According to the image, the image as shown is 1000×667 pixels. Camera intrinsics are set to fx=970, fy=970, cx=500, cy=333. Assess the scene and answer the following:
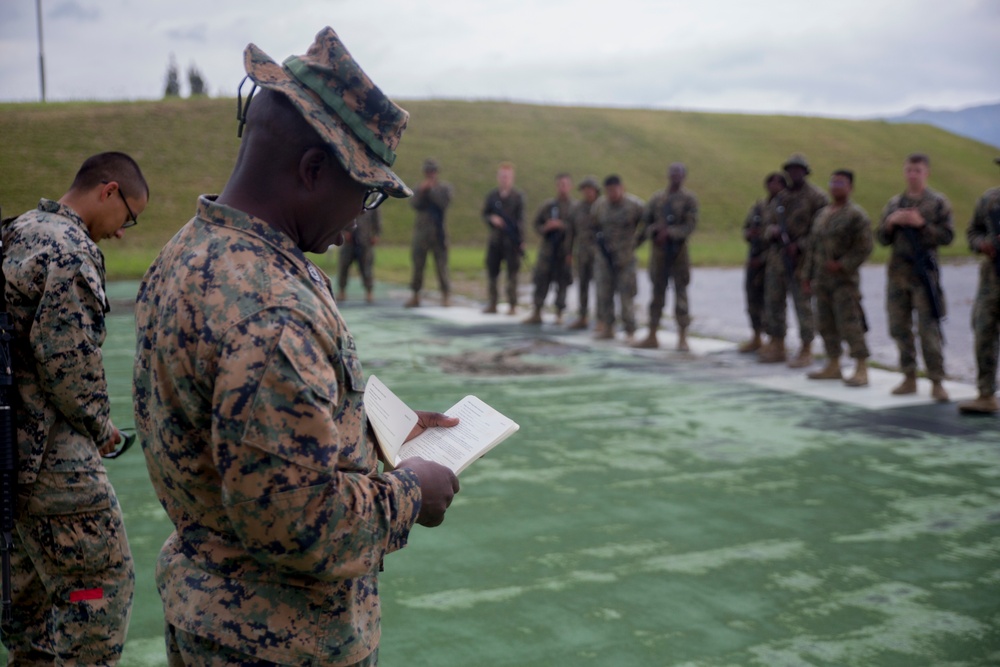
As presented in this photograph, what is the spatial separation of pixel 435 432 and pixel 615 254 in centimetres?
949

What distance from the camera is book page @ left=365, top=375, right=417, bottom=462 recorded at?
5.66 feet

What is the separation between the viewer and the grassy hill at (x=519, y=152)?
2592cm

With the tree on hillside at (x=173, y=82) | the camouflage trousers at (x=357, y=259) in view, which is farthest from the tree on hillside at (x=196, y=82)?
the camouflage trousers at (x=357, y=259)

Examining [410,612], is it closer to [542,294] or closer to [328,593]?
[328,593]

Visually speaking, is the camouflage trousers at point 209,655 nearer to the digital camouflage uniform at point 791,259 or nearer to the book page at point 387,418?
the book page at point 387,418

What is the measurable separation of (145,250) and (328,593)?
Answer: 78.1ft

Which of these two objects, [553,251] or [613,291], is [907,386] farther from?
[553,251]

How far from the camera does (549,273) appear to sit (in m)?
12.7

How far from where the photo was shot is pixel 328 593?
1.54 meters

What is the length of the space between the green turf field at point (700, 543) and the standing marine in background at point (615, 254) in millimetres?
3667

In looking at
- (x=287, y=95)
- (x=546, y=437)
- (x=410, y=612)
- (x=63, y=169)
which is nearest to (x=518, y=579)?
(x=410, y=612)

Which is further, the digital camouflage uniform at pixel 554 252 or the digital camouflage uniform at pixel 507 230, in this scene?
the digital camouflage uniform at pixel 507 230

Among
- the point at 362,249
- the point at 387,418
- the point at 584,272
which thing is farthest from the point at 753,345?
the point at 387,418

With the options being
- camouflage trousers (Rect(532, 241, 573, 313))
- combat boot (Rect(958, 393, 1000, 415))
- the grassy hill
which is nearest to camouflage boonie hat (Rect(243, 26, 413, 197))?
combat boot (Rect(958, 393, 1000, 415))
